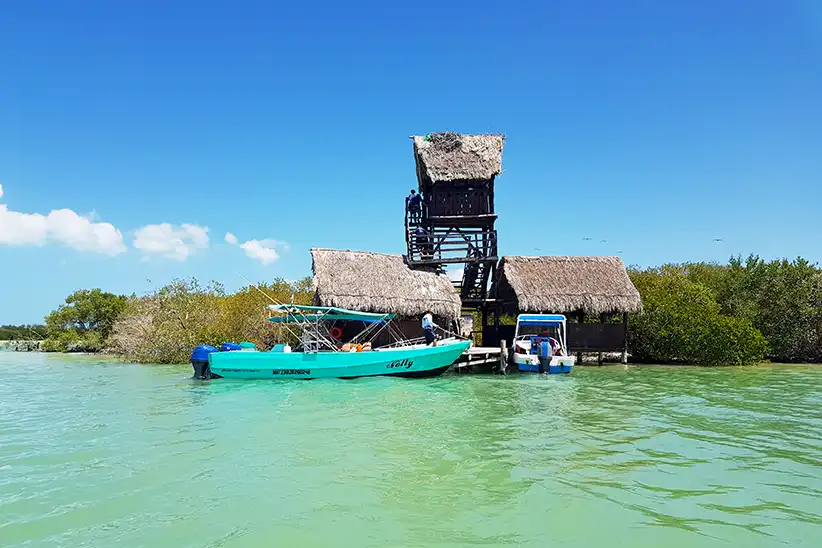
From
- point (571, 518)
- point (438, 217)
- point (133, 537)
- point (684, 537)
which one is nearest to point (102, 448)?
point (133, 537)

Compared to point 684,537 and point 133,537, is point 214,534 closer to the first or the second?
point 133,537

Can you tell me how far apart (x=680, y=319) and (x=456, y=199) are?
9.52 meters

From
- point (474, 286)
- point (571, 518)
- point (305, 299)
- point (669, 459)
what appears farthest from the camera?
point (305, 299)

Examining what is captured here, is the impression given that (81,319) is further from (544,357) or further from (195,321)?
(544,357)

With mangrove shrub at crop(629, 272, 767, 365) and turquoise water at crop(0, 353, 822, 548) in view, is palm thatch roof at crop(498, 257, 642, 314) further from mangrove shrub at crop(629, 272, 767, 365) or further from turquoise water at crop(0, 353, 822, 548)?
turquoise water at crop(0, 353, 822, 548)

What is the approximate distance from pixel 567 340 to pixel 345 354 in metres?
9.04

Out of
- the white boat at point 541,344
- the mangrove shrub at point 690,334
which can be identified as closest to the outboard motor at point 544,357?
the white boat at point 541,344

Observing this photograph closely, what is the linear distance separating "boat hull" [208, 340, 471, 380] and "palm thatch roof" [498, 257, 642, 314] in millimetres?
5195

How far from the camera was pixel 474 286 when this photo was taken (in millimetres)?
22344

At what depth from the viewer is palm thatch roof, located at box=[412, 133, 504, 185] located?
20422 mm

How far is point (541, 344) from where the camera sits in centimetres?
1741

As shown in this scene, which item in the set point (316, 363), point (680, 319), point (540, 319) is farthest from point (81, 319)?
point (680, 319)

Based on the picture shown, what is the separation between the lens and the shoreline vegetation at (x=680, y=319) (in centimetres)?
2027

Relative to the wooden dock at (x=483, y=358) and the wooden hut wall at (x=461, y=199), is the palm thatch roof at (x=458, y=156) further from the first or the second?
the wooden dock at (x=483, y=358)
